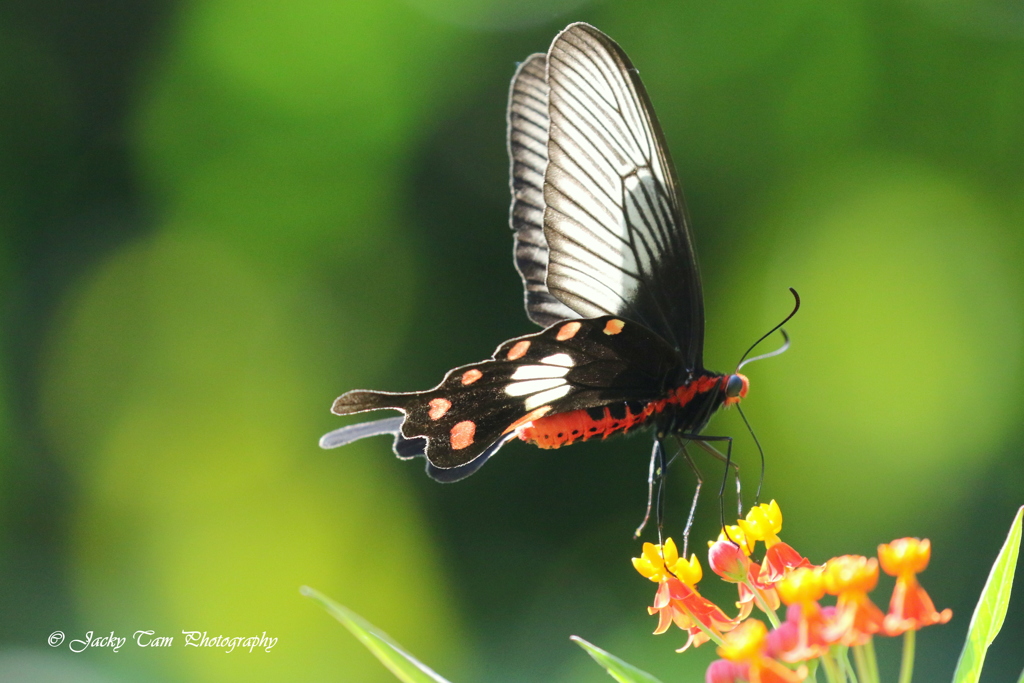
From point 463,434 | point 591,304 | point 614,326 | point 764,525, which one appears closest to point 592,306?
point 591,304

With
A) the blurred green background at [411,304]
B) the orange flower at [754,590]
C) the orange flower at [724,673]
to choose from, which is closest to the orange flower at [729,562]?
the orange flower at [754,590]

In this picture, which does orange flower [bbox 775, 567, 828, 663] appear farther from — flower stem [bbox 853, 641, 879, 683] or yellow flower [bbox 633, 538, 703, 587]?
yellow flower [bbox 633, 538, 703, 587]

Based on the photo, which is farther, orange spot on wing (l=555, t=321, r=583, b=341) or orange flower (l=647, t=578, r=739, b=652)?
orange spot on wing (l=555, t=321, r=583, b=341)

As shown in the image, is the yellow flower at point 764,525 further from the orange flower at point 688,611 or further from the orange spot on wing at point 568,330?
the orange spot on wing at point 568,330

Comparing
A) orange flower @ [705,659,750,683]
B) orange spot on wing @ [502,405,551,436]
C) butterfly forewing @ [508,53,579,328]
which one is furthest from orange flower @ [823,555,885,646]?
butterfly forewing @ [508,53,579,328]

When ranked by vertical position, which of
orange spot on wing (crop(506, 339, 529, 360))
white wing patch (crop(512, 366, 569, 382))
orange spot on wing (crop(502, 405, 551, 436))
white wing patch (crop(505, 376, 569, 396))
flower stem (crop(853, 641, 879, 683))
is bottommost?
flower stem (crop(853, 641, 879, 683))

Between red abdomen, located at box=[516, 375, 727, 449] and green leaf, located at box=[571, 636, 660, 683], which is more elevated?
red abdomen, located at box=[516, 375, 727, 449]

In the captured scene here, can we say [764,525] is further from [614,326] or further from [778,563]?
[614,326]

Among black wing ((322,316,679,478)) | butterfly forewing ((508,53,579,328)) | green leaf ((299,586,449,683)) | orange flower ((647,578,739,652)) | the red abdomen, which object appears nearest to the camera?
green leaf ((299,586,449,683))
